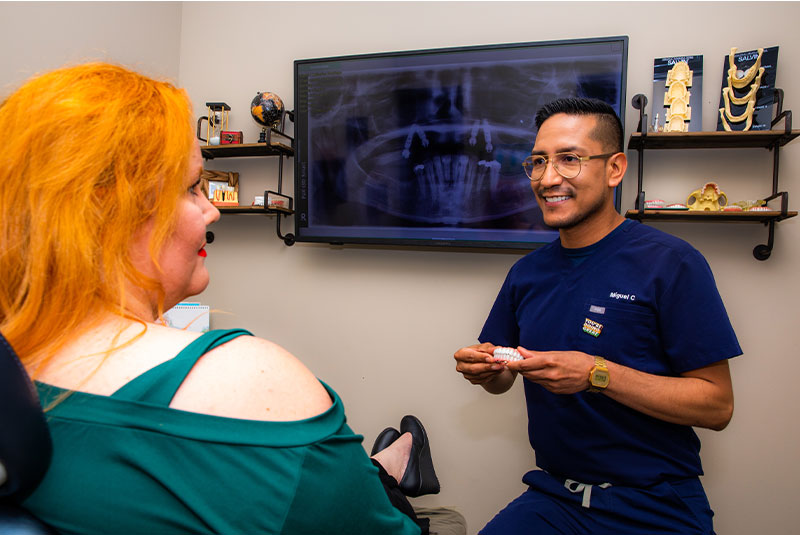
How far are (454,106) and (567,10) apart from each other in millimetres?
676

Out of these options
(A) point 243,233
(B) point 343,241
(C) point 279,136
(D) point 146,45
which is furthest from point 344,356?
(D) point 146,45

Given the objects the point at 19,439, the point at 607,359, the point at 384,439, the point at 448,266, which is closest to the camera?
the point at 19,439

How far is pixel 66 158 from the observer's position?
64cm

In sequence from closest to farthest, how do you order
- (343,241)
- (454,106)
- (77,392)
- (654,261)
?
(77,392) < (654,261) < (454,106) < (343,241)

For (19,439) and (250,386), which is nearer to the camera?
(19,439)

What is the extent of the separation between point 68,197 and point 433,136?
65.8 inches

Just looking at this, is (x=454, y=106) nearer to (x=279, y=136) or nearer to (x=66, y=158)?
(x=279, y=136)

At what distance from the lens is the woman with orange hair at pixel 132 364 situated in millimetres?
572

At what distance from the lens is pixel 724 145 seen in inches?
74.0

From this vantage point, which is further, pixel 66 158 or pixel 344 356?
pixel 344 356

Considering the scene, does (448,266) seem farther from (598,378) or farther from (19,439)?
(19,439)

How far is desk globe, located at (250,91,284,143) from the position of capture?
227 centimetres

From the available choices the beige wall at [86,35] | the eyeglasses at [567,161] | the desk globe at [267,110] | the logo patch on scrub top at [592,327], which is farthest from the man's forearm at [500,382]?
the beige wall at [86,35]

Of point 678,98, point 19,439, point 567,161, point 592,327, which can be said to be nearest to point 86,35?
point 567,161
